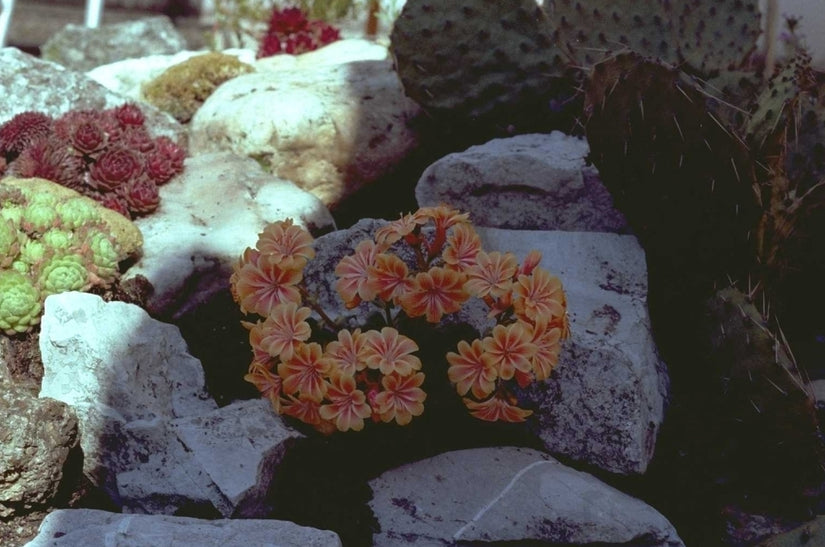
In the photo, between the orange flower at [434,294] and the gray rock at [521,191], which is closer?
the orange flower at [434,294]

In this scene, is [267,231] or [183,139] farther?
[183,139]

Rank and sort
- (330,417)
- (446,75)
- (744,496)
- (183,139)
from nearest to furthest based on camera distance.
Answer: (330,417)
(744,496)
(446,75)
(183,139)

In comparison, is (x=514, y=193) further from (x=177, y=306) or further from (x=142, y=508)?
(x=142, y=508)

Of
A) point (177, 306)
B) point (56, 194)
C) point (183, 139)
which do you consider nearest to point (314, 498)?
point (177, 306)

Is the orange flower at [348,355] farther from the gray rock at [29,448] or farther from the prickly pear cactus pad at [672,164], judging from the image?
the prickly pear cactus pad at [672,164]

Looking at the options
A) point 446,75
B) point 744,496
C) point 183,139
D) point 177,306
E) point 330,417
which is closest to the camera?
point 330,417

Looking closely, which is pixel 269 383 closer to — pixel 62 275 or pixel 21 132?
pixel 62 275

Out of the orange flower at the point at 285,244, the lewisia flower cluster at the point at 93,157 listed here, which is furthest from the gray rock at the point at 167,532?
the lewisia flower cluster at the point at 93,157
